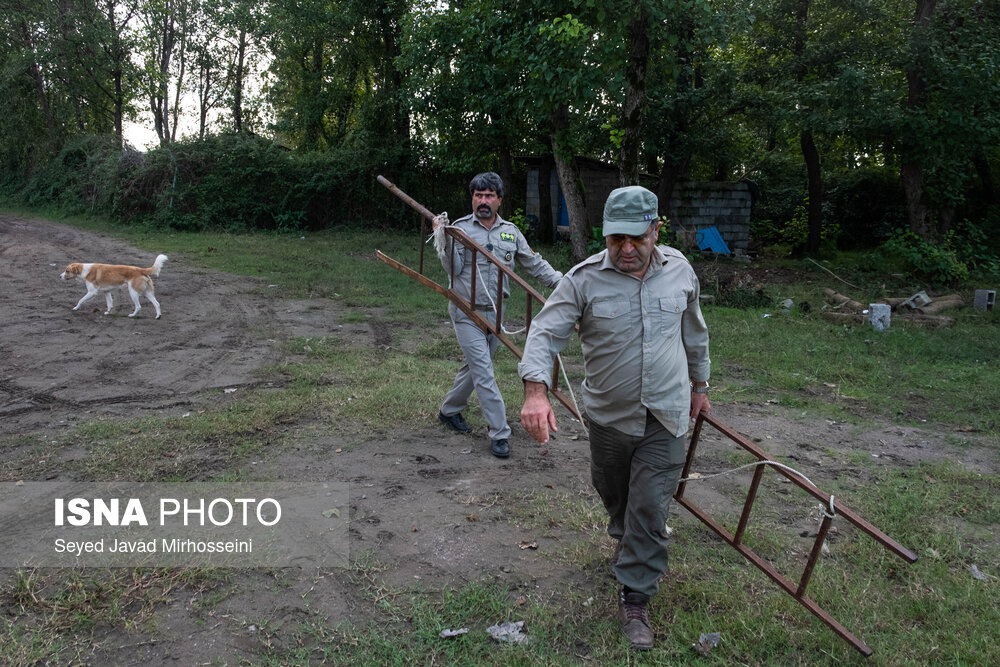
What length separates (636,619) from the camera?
10.3 feet

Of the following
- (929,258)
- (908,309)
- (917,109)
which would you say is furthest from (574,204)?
(929,258)

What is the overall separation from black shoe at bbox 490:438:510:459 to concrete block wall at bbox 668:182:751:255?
48.5 feet

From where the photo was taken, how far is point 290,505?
4.24 meters

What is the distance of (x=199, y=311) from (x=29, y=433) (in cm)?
498

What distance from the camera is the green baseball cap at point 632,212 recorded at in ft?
9.69

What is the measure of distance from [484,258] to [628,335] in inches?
90.7

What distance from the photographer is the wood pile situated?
10680 millimetres

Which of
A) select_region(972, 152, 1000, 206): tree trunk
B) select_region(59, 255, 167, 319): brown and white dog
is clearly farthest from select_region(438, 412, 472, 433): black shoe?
select_region(972, 152, 1000, 206): tree trunk

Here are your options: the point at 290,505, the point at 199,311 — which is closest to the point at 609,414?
the point at 290,505

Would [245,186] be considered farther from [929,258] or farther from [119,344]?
[929,258]

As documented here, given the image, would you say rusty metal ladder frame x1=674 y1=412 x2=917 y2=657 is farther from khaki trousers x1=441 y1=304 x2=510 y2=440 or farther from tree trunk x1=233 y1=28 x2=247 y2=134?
tree trunk x1=233 y1=28 x2=247 y2=134

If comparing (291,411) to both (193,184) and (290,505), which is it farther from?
(193,184)

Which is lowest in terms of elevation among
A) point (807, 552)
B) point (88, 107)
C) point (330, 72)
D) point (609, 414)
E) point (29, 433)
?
point (29, 433)

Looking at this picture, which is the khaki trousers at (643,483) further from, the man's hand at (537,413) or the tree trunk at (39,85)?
the tree trunk at (39,85)
